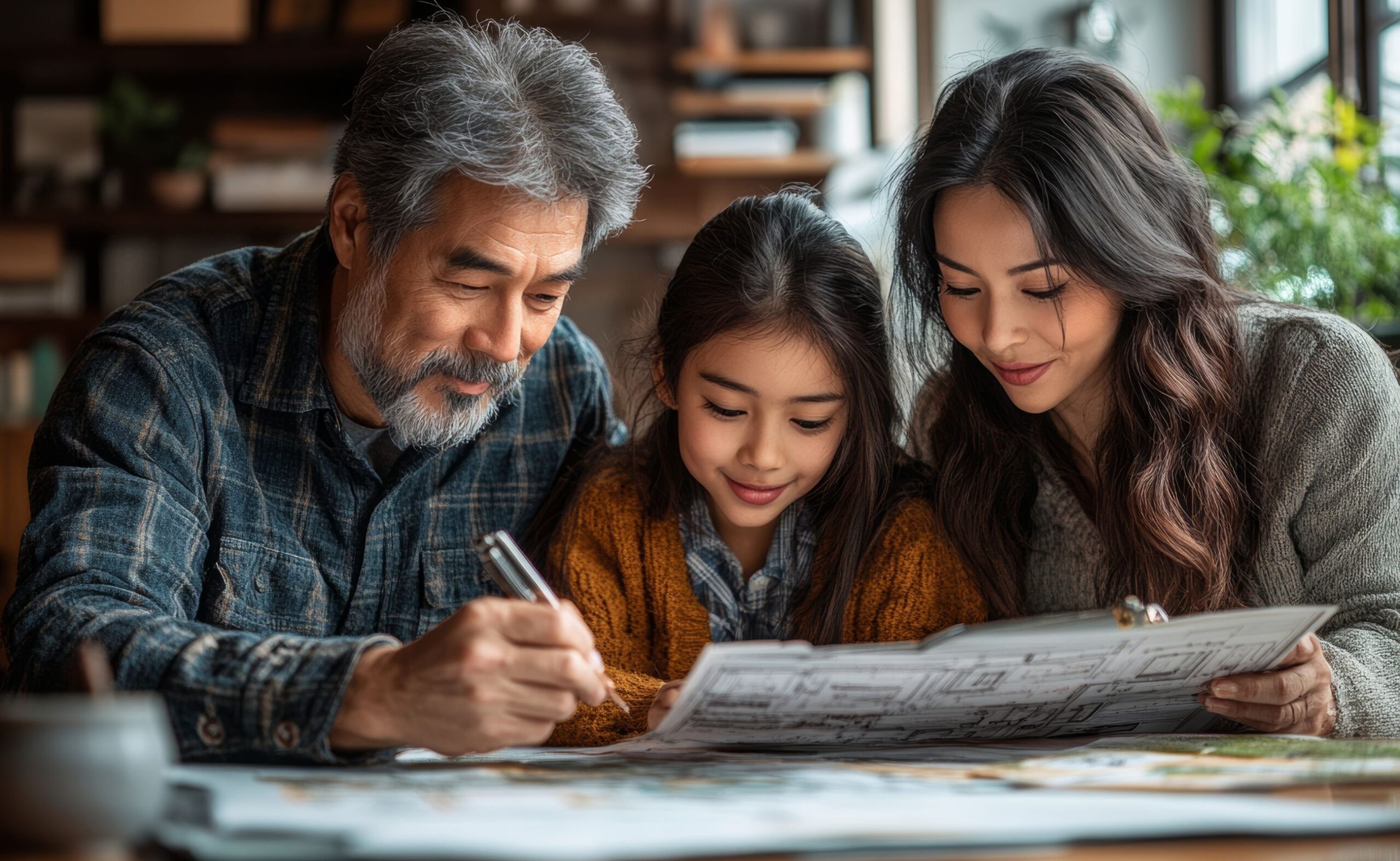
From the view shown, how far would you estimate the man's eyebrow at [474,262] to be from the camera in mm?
1328

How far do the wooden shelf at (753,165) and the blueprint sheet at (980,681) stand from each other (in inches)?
118

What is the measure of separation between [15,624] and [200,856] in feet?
1.67

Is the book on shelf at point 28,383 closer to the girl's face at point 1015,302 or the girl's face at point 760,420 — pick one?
the girl's face at point 760,420

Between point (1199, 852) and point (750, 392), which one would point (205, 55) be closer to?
point (750, 392)

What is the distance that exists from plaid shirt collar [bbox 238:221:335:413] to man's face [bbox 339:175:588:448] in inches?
2.0

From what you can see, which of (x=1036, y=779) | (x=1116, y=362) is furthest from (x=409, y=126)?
(x=1036, y=779)

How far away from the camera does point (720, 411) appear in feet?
4.79

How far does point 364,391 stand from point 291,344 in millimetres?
105

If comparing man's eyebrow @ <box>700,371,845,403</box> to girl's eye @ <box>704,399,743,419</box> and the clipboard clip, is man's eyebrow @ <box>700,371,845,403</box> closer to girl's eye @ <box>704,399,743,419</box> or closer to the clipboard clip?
girl's eye @ <box>704,399,743,419</box>

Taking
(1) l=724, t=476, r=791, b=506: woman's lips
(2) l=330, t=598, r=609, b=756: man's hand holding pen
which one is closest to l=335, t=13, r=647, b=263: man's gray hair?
(1) l=724, t=476, r=791, b=506: woman's lips

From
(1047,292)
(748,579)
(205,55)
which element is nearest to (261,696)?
(748,579)

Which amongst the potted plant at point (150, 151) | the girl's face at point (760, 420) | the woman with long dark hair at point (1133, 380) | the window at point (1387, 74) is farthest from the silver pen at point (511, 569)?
the potted plant at point (150, 151)

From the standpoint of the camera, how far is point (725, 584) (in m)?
1.54

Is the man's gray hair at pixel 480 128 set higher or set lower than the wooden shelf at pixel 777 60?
lower
